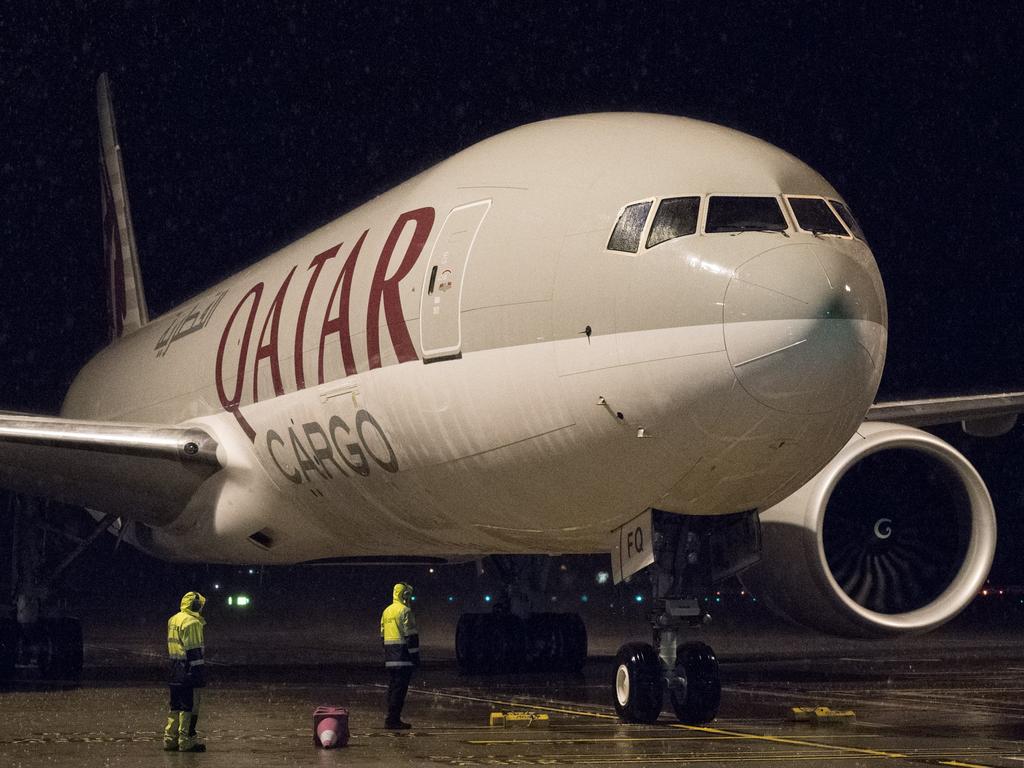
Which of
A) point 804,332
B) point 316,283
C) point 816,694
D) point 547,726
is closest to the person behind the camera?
point 804,332

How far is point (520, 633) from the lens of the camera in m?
16.4

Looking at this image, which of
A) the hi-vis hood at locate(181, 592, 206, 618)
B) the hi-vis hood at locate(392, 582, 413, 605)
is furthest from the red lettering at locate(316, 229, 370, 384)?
the hi-vis hood at locate(181, 592, 206, 618)

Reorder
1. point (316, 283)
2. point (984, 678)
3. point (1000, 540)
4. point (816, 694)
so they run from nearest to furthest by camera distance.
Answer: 1. point (316, 283)
2. point (816, 694)
3. point (984, 678)
4. point (1000, 540)

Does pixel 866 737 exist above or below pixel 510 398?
below

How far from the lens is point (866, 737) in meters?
9.47

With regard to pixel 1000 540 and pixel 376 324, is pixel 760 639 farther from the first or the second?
pixel 376 324

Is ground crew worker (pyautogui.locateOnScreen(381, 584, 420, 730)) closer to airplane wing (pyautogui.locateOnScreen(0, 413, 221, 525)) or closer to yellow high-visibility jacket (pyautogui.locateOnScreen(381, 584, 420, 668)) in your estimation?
yellow high-visibility jacket (pyautogui.locateOnScreen(381, 584, 420, 668))

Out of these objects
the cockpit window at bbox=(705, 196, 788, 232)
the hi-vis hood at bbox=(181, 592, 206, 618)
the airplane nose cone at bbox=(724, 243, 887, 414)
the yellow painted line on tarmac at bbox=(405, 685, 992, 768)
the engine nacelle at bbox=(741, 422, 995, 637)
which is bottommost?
the yellow painted line on tarmac at bbox=(405, 685, 992, 768)

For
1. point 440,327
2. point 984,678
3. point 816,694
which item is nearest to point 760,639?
point 984,678

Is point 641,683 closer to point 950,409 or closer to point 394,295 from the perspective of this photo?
point 394,295

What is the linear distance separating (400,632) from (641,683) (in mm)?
1768

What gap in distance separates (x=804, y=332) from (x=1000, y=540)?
72.0 feet

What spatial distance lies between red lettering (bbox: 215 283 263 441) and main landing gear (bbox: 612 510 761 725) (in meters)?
4.48

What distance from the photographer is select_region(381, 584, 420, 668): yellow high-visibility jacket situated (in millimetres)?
10219
